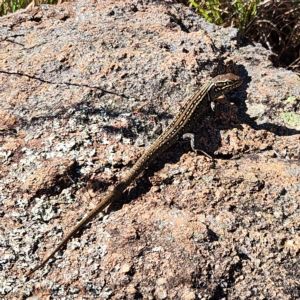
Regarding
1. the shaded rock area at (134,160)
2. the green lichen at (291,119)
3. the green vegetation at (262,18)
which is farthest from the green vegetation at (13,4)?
the green lichen at (291,119)

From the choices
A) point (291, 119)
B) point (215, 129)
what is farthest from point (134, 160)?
point (291, 119)

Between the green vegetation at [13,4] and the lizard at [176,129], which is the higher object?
the green vegetation at [13,4]

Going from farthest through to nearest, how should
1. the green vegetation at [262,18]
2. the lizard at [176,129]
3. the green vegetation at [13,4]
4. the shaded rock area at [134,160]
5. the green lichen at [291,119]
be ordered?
the green vegetation at [262,18] < the green vegetation at [13,4] < the green lichen at [291,119] < the lizard at [176,129] < the shaded rock area at [134,160]

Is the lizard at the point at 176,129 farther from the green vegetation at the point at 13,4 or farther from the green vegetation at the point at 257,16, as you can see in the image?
the green vegetation at the point at 13,4

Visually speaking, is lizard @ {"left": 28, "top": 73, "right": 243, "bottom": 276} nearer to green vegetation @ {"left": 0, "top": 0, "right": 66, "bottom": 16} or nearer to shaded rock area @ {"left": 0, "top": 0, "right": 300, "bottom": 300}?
shaded rock area @ {"left": 0, "top": 0, "right": 300, "bottom": 300}

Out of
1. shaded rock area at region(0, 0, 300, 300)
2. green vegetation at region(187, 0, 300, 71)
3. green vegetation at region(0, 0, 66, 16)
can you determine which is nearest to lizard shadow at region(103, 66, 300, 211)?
shaded rock area at region(0, 0, 300, 300)

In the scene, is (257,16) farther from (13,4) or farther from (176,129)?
(13,4)
